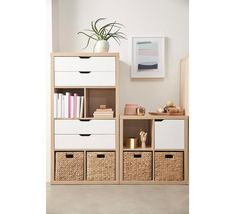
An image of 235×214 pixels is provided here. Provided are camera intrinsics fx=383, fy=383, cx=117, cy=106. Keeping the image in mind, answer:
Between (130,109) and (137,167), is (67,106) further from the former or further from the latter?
(137,167)

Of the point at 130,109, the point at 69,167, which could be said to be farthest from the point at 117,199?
the point at 130,109

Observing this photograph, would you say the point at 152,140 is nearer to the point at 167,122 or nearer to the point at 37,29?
the point at 167,122

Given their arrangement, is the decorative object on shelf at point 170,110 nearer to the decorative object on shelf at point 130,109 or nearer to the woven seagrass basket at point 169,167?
the decorative object on shelf at point 130,109

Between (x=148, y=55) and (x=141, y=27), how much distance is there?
1.17ft

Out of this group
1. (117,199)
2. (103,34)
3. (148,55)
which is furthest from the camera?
(148,55)

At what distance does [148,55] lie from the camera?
15.3ft

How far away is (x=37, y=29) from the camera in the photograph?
1.93 meters

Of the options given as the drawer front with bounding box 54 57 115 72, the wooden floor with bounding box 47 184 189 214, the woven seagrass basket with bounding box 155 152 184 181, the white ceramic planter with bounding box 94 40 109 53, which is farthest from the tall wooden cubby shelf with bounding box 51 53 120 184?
the woven seagrass basket with bounding box 155 152 184 181

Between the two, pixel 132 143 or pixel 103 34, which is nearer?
pixel 132 143

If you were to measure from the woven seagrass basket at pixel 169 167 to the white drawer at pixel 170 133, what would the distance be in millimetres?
99

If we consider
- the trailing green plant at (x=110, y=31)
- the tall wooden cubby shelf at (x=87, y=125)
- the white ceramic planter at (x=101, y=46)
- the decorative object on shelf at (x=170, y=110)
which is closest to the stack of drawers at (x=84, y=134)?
the tall wooden cubby shelf at (x=87, y=125)

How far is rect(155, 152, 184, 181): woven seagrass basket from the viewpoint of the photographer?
13.8ft

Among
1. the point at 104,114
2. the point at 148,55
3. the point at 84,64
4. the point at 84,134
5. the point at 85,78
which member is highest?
the point at 148,55
